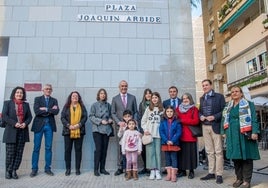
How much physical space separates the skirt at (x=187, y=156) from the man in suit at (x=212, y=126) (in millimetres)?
263

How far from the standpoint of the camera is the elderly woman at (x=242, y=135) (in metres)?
4.30

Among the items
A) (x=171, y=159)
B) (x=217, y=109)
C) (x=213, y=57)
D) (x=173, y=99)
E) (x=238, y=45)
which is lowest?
(x=171, y=159)

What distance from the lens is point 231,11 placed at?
17391 millimetres

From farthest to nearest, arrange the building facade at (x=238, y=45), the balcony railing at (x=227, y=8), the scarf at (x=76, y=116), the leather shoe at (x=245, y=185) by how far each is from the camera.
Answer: the balcony railing at (x=227, y=8) → the building facade at (x=238, y=45) → the scarf at (x=76, y=116) → the leather shoe at (x=245, y=185)

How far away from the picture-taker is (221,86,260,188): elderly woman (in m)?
4.30

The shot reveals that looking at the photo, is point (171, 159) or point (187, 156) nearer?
point (171, 159)

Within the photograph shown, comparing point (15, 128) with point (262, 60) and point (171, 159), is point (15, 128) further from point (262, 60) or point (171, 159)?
point (262, 60)

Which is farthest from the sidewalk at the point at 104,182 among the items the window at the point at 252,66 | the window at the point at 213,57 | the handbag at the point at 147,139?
the window at the point at 213,57

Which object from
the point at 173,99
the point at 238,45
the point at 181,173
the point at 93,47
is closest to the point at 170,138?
the point at 181,173

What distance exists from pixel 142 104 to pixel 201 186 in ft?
6.49

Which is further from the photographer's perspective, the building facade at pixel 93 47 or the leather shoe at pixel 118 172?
the building facade at pixel 93 47

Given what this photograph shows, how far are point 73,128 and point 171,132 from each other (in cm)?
182

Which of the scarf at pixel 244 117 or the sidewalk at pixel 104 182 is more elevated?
the scarf at pixel 244 117

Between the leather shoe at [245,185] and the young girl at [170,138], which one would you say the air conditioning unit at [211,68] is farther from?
the leather shoe at [245,185]
